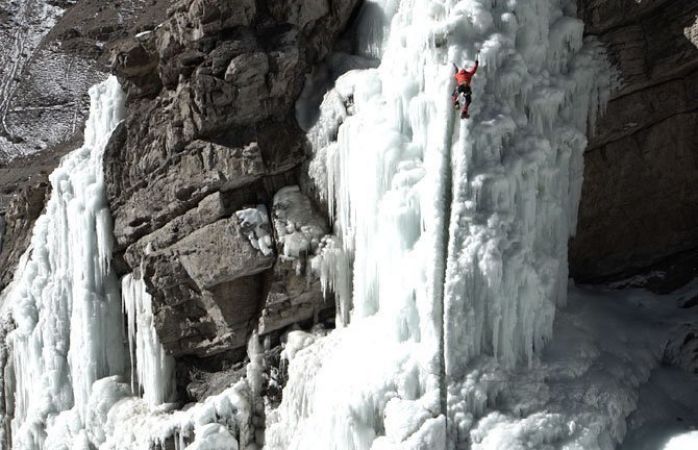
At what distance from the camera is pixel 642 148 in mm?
15172

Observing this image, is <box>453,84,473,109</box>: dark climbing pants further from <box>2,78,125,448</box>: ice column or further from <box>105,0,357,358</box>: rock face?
<box>2,78,125,448</box>: ice column

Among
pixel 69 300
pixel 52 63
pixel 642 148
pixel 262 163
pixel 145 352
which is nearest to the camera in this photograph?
pixel 262 163

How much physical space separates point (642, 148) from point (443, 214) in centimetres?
455

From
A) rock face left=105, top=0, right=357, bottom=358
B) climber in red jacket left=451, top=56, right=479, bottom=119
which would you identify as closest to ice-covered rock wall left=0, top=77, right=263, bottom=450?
rock face left=105, top=0, right=357, bottom=358

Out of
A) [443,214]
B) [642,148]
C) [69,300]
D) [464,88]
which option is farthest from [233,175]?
[642,148]

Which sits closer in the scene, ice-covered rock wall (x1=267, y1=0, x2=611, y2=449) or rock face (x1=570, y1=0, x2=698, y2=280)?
ice-covered rock wall (x1=267, y1=0, x2=611, y2=449)

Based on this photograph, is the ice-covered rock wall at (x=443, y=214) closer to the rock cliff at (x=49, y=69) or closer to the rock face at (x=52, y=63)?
the rock cliff at (x=49, y=69)

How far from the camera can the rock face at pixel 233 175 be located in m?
14.8

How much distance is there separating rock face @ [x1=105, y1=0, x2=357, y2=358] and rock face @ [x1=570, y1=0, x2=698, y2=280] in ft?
14.7

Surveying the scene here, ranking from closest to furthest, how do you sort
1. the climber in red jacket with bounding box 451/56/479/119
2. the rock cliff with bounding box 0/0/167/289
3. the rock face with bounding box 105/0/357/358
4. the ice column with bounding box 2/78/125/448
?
the climber in red jacket with bounding box 451/56/479/119, the rock face with bounding box 105/0/357/358, the ice column with bounding box 2/78/125/448, the rock cliff with bounding box 0/0/167/289

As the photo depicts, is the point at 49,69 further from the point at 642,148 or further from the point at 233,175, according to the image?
the point at 642,148

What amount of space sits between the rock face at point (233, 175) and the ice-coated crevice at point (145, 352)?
0.39 metres

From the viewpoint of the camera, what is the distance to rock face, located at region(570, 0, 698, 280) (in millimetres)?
14086

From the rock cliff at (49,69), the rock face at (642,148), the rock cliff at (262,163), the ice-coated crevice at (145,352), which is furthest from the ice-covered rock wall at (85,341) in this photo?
the rock face at (642,148)
